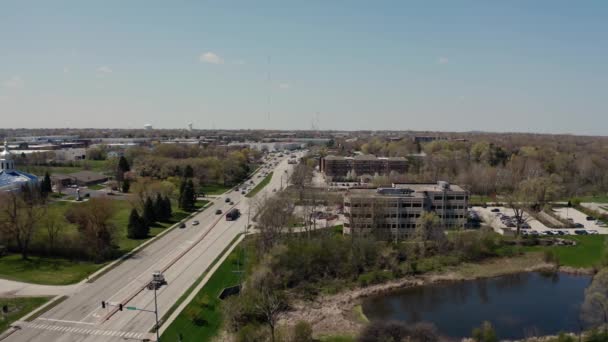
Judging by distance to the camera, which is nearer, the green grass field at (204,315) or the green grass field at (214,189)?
the green grass field at (204,315)

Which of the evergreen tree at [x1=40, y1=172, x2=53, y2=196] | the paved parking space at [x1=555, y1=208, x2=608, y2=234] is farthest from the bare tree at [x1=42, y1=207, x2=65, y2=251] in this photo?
the paved parking space at [x1=555, y1=208, x2=608, y2=234]

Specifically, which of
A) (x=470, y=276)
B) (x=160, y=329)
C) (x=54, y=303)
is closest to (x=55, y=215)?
(x=54, y=303)

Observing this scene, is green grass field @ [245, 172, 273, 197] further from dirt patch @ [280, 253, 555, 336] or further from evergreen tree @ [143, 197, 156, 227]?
dirt patch @ [280, 253, 555, 336]

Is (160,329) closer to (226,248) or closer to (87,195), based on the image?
(226,248)

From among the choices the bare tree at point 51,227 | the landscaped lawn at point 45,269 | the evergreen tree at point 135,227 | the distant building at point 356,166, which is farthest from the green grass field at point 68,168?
the landscaped lawn at point 45,269

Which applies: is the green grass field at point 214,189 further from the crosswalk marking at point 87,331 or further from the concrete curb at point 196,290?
the crosswalk marking at point 87,331

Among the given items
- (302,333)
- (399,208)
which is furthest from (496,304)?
(302,333)
